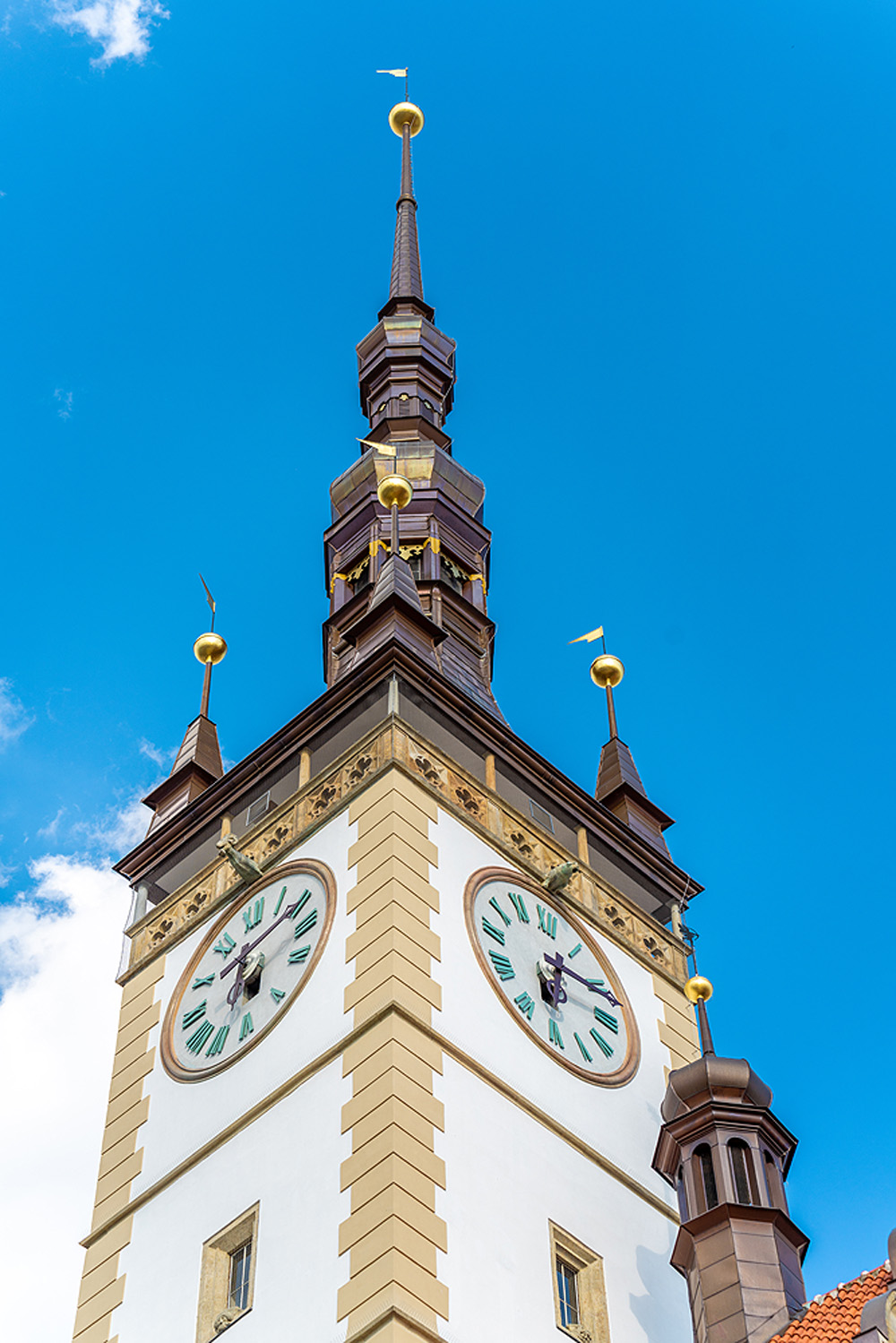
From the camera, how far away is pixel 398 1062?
22.7 metres

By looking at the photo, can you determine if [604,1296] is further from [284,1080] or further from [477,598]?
[477,598]

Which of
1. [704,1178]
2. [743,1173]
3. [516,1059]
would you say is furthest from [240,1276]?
[743,1173]

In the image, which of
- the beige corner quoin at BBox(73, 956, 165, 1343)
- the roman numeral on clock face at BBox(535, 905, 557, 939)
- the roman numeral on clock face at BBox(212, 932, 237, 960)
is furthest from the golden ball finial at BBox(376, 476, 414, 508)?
the beige corner quoin at BBox(73, 956, 165, 1343)

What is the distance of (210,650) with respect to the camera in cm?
3416

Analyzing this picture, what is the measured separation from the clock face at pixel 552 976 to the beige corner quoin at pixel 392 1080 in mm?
873

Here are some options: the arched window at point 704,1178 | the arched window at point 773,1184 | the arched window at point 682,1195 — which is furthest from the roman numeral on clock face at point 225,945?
the arched window at point 773,1184

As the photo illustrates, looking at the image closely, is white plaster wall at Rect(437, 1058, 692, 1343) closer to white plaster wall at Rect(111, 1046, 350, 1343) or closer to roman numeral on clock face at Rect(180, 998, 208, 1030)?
white plaster wall at Rect(111, 1046, 350, 1343)

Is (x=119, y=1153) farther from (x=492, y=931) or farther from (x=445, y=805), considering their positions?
(x=445, y=805)

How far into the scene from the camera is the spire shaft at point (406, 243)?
43719 millimetres

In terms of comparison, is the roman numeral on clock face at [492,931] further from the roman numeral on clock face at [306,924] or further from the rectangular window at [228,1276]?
the rectangular window at [228,1276]

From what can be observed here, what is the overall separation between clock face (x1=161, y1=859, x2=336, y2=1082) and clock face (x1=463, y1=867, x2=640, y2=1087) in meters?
1.69

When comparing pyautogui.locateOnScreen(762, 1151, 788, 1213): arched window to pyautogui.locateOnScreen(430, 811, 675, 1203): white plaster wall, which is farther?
pyautogui.locateOnScreen(430, 811, 675, 1203): white plaster wall

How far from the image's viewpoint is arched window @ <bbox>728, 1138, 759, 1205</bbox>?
23.0m

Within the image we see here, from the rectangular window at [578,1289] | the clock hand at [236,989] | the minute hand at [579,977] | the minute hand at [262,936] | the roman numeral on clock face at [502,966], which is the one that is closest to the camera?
the rectangular window at [578,1289]
